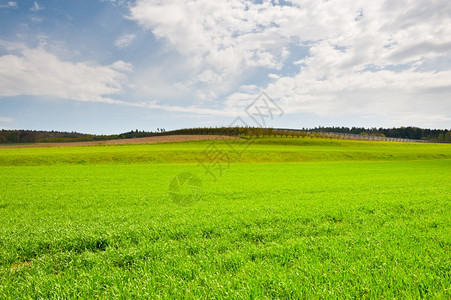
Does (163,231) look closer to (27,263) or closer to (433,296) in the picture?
(27,263)

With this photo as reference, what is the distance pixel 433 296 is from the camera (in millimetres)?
4141

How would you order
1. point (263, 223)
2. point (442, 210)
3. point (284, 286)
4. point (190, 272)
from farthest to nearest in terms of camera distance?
point (442, 210), point (263, 223), point (190, 272), point (284, 286)

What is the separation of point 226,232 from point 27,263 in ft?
18.5

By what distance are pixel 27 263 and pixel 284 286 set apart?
6.87m

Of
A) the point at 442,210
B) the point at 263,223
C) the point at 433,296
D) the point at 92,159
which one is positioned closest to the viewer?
the point at 433,296

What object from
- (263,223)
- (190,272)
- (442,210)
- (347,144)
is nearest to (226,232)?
(263,223)

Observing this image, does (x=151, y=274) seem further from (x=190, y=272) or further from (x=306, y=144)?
(x=306, y=144)

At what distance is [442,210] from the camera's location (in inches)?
403

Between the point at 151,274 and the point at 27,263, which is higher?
the point at 151,274

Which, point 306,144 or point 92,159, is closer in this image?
point 92,159

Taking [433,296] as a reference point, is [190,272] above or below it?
below

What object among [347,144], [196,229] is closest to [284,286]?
[196,229]

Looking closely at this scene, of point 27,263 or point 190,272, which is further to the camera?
point 27,263

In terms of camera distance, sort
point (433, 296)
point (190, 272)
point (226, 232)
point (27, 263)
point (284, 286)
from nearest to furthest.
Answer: point (433, 296), point (284, 286), point (190, 272), point (27, 263), point (226, 232)
